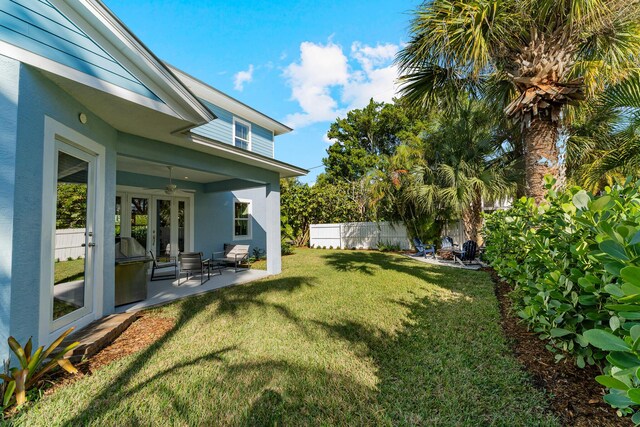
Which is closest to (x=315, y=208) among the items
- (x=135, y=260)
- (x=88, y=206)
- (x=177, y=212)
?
(x=177, y=212)

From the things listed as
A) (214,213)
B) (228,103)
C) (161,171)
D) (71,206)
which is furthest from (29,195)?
(228,103)

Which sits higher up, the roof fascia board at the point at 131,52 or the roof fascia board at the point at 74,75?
the roof fascia board at the point at 131,52

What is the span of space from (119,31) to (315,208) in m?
14.8

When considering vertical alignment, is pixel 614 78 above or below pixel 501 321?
above

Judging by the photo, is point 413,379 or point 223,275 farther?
point 223,275

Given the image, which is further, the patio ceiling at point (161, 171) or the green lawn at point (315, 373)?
the patio ceiling at point (161, 171)

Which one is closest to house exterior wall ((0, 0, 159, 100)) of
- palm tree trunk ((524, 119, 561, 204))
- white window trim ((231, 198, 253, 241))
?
palm tree trunk ((524, 119, 561, 204))

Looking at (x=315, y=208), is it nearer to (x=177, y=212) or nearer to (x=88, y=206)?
(x=177, y=212)

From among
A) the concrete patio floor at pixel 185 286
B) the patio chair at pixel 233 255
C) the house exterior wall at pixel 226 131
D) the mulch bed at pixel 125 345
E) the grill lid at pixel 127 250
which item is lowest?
the mulch bed at pixel 125 345

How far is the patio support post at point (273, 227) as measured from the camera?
8312mm

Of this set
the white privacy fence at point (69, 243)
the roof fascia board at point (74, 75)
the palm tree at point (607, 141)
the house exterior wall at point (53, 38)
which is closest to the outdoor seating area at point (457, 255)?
the palm tree at point (607, 141)

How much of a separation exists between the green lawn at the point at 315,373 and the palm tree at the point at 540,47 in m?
3.21

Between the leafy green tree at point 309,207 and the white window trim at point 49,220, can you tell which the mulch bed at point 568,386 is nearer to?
the white window trim at point 49,220

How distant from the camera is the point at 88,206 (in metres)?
4.16
